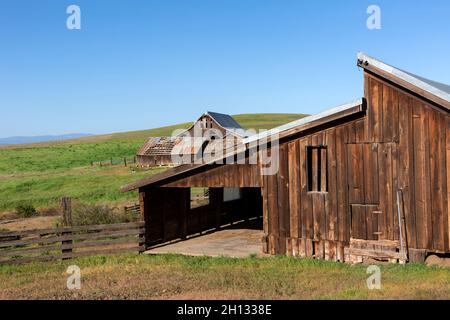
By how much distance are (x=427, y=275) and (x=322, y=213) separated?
3.75 meters

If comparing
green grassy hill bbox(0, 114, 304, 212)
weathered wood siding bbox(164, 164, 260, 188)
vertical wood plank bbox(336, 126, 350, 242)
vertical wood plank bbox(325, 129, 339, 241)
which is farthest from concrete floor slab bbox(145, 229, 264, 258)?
green grassy hill bbox(0, 114, 304, 212)

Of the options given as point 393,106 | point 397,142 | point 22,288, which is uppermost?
point 393,106

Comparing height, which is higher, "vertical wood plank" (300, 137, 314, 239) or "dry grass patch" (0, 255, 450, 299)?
"vertical wood plank" (300, 137, 314, 239)

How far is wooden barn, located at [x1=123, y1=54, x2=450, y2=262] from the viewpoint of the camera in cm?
1333

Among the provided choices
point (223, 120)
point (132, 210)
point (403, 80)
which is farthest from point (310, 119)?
point (223, 120)

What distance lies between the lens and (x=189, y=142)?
56.6 meters

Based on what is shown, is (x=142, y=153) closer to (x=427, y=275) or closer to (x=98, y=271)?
(x=98, y=271)

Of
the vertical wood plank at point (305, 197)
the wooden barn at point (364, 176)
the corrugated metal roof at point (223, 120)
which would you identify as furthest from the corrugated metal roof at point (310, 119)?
the corrugated metal roof at point (223, 120)

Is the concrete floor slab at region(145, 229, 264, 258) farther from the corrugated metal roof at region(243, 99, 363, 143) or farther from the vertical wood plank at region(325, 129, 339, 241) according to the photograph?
the corrugated metal roof at region(243, 99, 363, 143)

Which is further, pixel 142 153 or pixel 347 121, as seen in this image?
pixel 142 153

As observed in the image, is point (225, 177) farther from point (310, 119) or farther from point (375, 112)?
point (375, 112)

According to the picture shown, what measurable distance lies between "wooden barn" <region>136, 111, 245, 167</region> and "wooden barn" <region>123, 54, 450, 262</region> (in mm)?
38308
